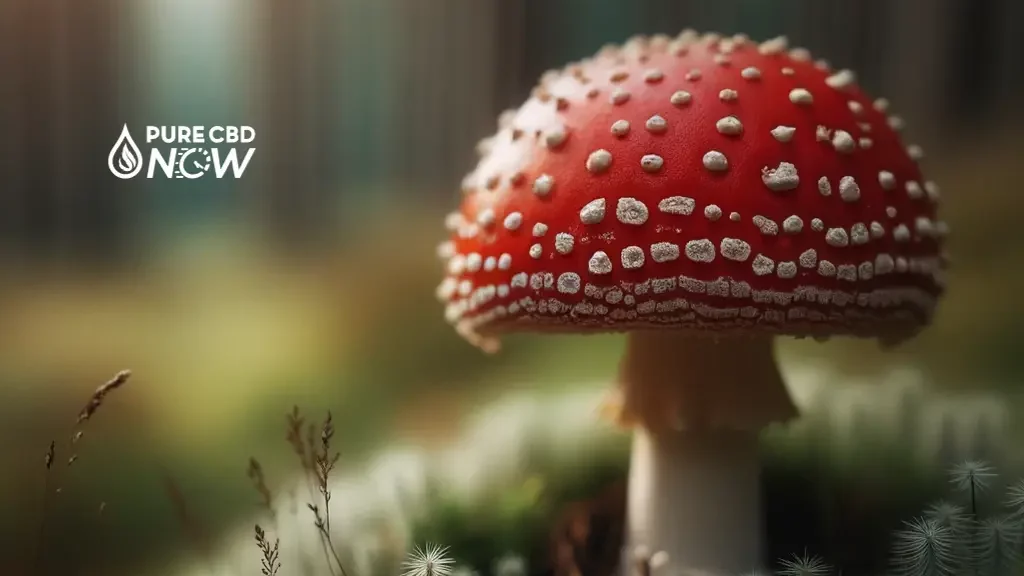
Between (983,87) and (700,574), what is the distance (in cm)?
104

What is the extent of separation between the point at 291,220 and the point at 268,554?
556 millimetres

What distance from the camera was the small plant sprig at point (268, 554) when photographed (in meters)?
1.11

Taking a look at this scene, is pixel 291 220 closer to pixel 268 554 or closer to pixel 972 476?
pixel 268 554

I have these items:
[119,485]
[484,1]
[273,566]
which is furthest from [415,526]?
[484,1]

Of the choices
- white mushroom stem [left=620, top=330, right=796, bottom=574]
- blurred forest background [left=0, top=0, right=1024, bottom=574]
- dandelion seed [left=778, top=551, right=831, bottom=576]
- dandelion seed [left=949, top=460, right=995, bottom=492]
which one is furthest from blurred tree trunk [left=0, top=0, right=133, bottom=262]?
dandelion seed [left=949, top=460, right=995, bottom=492]

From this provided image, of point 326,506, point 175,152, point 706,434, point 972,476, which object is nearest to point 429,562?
point 326,506

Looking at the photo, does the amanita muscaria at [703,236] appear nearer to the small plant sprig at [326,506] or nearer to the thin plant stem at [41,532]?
the small plant sprig at [326,506]

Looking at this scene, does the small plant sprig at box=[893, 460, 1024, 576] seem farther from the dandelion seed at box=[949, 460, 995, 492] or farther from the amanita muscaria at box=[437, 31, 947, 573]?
the amanita muscaria at box=[437, 31, 947, 573]

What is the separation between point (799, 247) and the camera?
895 mm

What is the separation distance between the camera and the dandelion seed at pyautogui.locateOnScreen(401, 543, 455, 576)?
110 centimetres

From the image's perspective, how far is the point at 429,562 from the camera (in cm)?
112

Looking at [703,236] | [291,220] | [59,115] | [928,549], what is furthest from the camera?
[291,220]

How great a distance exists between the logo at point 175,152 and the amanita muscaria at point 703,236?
419mm

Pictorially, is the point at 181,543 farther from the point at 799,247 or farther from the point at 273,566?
the point at 799,247
